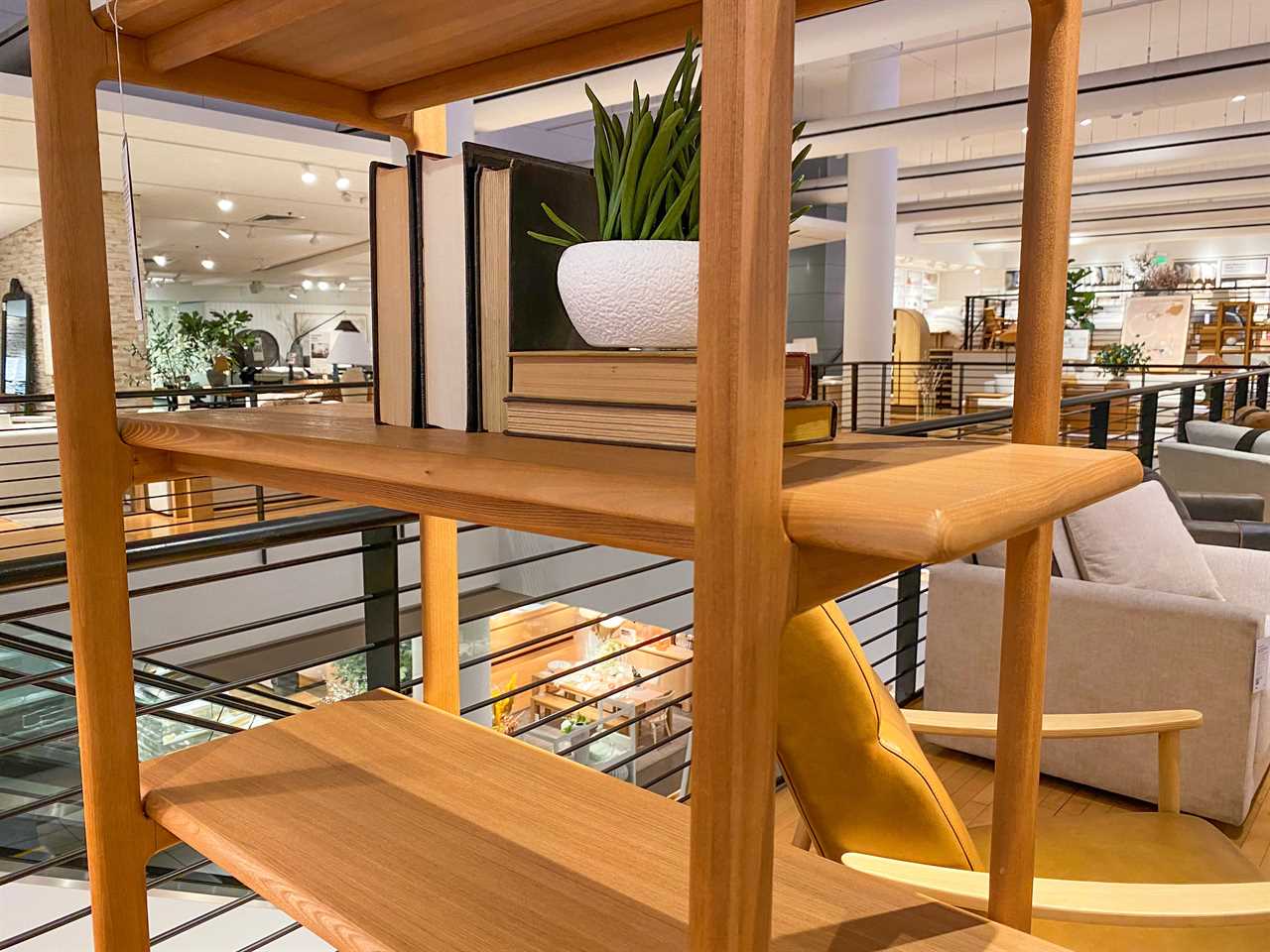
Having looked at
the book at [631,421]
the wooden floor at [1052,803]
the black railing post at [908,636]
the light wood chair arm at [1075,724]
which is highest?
the book at [631,421]

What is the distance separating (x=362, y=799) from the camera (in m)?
1.06

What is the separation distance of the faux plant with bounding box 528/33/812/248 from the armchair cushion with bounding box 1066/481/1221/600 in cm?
202

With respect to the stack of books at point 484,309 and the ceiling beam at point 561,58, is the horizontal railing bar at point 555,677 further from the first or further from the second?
the ceiling beam at point 561,58

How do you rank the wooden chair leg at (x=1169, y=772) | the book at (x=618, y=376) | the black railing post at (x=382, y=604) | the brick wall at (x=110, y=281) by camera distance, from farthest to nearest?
the brick wall at (x=110, y=281), the black railing post at (x=382, y=604), the wooden chair leg at (x=1169, y=772), the book at (x=618, y=376)

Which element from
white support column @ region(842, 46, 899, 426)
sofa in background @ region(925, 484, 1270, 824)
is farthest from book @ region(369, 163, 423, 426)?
white support column @ region(842, 46, 899, 426)

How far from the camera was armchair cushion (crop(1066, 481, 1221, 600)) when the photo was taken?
246 cm

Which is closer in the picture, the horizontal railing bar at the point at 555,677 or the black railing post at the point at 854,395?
the horizontal railing bar at the point at 555,677

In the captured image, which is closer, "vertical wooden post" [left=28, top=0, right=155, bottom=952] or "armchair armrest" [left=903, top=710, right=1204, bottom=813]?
"vertical wooden post" [left=28, top=0, right=155, bottom=952]

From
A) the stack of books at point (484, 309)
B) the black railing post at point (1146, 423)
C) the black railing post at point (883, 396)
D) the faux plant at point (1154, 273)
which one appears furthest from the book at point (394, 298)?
the faux plant at point (1154, 273)

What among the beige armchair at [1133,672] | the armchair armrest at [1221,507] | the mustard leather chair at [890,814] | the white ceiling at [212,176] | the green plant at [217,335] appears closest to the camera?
the mustard leather chair at [890,814]

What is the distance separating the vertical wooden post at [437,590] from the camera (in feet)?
4.00

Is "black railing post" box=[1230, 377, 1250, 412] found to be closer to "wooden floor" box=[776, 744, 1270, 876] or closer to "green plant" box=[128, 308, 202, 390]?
"wooden floor" box=[776, 744, 1270, 876]

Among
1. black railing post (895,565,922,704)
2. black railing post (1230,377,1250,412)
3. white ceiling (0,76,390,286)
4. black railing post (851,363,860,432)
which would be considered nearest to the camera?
black railing post (895,565,922,704)

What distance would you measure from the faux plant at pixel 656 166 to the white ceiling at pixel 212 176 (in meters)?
4.16
